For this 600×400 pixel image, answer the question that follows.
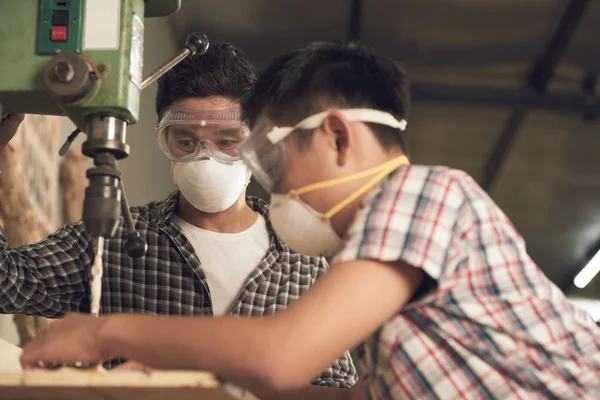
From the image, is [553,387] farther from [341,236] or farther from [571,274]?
[571,274]

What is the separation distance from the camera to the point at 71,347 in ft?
4.04

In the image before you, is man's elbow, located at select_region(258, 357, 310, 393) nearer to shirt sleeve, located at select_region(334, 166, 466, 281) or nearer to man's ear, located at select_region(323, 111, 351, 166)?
shirt sleeve, located at select_region(334, 166, 466, 281)

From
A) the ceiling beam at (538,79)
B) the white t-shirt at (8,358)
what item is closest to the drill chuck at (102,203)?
the white t-shirt at (8,358)

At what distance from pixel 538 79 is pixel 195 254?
14.5ft

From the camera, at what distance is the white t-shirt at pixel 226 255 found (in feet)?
7.47

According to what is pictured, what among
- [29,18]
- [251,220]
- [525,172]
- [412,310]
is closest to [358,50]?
[412,310]

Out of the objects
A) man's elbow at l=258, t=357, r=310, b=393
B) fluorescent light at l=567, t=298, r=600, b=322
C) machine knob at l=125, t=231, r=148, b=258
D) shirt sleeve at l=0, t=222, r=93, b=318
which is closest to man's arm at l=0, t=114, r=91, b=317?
shirt sleeve at l=0, t=222, r=93, b=318

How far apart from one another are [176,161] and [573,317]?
124cm

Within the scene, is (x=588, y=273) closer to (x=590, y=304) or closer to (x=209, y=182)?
(x=590, y=304)

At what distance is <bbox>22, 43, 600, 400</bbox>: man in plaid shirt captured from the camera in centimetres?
119

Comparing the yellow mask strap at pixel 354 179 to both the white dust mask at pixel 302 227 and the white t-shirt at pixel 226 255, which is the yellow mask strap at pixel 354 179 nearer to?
the white dust mask at pixel 302 227

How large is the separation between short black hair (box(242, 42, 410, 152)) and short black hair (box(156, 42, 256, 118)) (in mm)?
757

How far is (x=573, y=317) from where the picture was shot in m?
1.36

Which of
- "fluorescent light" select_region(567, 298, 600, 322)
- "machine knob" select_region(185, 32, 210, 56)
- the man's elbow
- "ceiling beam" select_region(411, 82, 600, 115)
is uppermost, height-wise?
"machine knob" select_region(185, 32, 210, 56)
